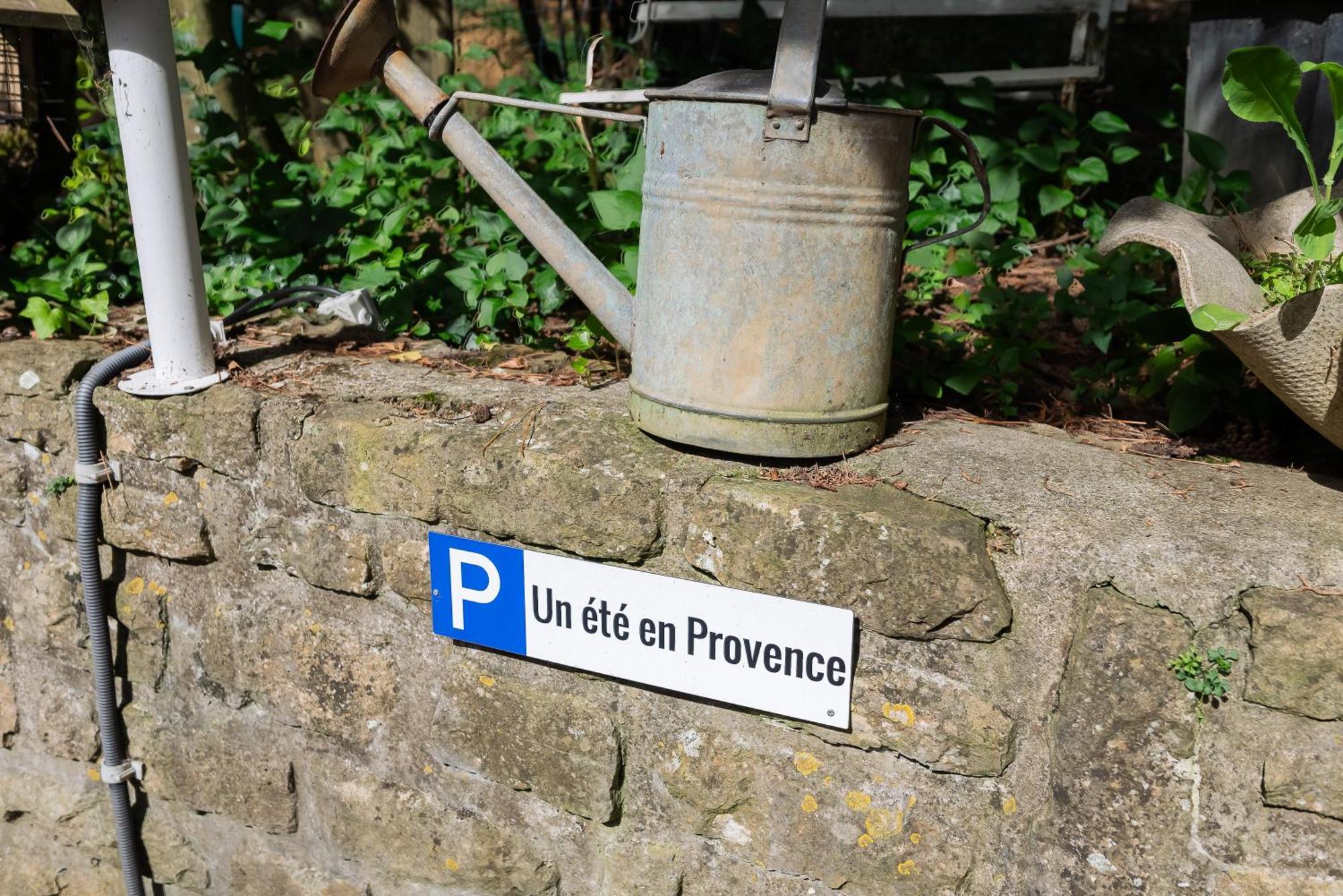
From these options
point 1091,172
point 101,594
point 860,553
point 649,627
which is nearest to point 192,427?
point 101,594

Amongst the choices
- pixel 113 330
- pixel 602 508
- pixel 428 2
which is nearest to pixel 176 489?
pixel 113 330

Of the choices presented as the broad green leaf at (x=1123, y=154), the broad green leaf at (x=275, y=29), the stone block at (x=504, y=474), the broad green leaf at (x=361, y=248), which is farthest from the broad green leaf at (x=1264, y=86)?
the broad green leaf at (x=275, y=29)

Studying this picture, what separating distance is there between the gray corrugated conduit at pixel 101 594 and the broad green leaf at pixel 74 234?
615 millimetres

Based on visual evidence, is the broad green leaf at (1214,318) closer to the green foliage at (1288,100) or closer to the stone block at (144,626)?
the green foliage at (1288,100)

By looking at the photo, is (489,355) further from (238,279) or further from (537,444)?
(238,279)

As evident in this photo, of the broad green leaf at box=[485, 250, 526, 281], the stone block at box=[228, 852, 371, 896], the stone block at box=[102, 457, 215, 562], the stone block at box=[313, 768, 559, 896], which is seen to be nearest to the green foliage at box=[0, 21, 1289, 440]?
the broad green leaf at box=[485, 250, 526, 281]

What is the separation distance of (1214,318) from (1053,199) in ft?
4.63

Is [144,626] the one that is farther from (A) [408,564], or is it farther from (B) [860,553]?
(B) [860,553]

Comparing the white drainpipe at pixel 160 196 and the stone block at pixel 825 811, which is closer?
the stone block at pixel 825 811

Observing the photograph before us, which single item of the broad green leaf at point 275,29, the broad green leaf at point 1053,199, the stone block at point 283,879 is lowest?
the stone block at point 283,879

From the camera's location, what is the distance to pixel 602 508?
5.71 feet

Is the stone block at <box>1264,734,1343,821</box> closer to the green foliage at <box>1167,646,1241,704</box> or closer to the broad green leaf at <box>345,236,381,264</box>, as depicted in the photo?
the green foliage at <box>1167,646,1241,704</box>

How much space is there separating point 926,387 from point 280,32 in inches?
81.1

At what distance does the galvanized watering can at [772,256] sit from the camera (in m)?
1.54
